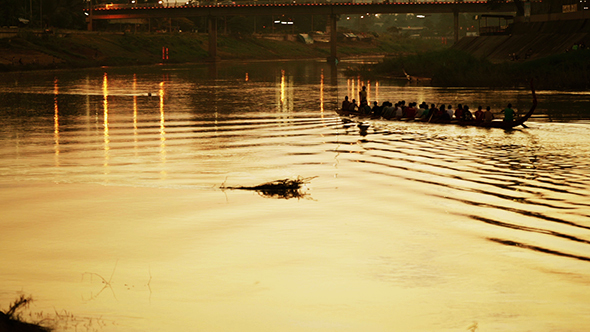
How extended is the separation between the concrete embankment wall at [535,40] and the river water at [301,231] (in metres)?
44.5

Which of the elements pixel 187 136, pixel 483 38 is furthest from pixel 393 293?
pixel 483 38

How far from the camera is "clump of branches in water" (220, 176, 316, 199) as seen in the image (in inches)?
773

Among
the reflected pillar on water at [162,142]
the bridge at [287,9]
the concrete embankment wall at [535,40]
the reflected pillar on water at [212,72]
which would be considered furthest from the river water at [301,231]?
Answer: the bridge at [287,9]

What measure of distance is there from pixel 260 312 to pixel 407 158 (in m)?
15.5

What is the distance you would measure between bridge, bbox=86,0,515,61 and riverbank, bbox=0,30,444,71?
5.76 meters

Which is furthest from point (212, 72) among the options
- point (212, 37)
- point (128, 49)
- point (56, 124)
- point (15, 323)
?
point (15, 323)

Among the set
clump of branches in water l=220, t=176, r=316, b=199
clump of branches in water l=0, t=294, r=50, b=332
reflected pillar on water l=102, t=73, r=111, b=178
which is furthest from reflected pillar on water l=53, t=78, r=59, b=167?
clump of branches in water l=0, t=294, r=50, b=332

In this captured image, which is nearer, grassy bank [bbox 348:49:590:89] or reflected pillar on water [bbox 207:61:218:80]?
grassy bank [bbox 348:49:590:89]

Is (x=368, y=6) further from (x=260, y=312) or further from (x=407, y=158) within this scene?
(x=260, y=312)

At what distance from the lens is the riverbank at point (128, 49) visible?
332ft

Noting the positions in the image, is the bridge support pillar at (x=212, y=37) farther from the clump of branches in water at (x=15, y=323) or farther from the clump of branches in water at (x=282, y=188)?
the clump of branches in water at (x=15, y=323)

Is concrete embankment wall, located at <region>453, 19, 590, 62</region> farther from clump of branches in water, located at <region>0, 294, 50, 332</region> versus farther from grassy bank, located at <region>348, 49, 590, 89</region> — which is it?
clump of branches in water, located at <region>0, 294, 50, 332</region>

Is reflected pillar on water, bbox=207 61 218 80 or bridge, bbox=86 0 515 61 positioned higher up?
bridge, bbox=86 0 515 61

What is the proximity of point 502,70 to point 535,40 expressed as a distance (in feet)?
56.1
